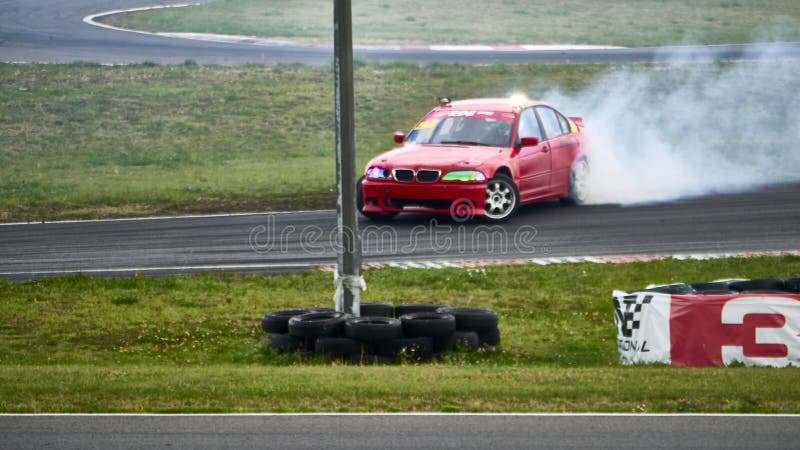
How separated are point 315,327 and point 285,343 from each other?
1.18 ft

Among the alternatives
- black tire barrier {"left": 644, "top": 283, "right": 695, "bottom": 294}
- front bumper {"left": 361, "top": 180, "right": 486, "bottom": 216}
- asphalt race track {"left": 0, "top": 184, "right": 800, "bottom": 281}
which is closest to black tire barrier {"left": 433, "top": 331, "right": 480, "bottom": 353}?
black tire barrier {"left": 644, "top": 283, "right": 695, "bottom": 294}

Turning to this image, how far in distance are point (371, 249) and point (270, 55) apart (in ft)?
70.9

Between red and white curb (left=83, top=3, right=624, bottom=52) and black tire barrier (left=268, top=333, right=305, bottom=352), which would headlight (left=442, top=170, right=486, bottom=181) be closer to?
black tire barrier (left=268, top=333, right=305, bottom=352)

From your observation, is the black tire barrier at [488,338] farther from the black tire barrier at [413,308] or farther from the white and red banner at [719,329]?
the white and red banner at [719,329]

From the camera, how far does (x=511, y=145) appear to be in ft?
59.0

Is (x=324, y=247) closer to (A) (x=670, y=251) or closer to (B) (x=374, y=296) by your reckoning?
(B) (x=374, y=296)

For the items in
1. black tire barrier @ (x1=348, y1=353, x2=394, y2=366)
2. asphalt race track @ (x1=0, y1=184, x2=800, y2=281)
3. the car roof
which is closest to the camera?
black tire barrier @ (x1=348, y1=353, x2=394, y2=366)

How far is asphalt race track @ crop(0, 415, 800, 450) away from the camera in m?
7.77

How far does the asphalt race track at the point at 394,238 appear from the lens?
15641 mm

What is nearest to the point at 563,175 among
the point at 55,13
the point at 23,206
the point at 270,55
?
the point at 23,206

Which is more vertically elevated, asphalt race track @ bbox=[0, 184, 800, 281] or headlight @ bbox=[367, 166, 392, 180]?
headlight @ bbox=[367, 166, 392, 180]

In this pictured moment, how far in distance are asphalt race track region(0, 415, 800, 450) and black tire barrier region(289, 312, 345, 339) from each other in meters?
2.37

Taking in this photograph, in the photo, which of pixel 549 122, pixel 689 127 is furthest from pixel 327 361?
pixel 689 127

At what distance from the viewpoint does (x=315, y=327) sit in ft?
35.7
